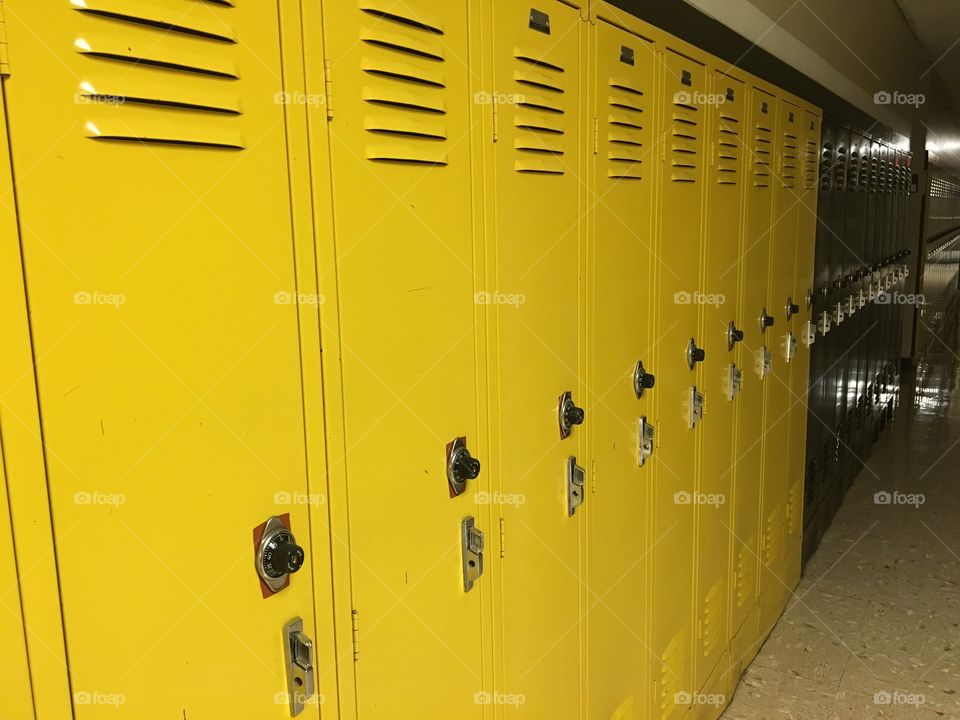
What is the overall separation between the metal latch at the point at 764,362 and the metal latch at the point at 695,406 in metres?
0.70

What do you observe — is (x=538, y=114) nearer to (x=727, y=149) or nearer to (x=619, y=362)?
(x=619, y=362)

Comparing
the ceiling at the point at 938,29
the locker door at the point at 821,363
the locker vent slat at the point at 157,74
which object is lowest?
the locker door at the point at 821,363

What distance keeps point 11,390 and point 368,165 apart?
0.64 m

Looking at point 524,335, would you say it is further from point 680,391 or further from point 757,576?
point 757,576

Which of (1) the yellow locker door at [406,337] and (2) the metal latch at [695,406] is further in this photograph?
(2) the metal latch at [695,406]

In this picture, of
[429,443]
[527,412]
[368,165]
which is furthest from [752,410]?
[368,165]

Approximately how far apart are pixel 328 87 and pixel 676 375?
1661 millimetres

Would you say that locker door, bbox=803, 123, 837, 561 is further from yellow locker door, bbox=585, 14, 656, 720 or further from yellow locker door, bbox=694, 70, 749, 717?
yellow locker door, bbox=585, 14, 656, 720

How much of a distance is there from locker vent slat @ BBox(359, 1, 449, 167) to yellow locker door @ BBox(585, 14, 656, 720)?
0.65 m

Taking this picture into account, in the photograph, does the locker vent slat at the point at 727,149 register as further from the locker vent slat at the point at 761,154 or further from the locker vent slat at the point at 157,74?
the locker vent slat at the point at 157,74

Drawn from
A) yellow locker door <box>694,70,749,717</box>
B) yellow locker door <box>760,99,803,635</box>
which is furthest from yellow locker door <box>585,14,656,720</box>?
yellow locker door <box>760,99,803,635</box>

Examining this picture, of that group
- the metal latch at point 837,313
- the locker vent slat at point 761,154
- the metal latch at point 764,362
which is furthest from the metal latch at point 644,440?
the metal latch at point 837,313

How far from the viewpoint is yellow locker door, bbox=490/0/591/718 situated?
1.63 m

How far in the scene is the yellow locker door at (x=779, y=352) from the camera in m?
3.34
